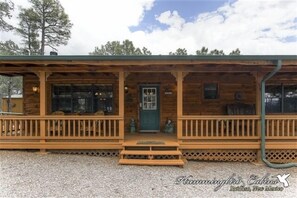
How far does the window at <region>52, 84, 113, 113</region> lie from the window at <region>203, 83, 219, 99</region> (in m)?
3.77

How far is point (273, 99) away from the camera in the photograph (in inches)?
343

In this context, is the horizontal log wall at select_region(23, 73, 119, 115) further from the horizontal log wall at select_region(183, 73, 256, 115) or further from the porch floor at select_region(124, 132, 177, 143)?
the horizontal log wall at select_region(183, 73, 256, 115)

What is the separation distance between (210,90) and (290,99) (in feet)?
10.2

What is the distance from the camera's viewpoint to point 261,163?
21.3ft

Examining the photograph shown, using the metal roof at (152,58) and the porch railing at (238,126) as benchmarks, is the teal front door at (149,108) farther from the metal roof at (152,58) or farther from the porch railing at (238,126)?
the metal roof at (152,58)

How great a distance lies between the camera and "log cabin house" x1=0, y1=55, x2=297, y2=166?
20.1 feet

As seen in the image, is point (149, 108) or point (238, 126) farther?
point (149, 108)

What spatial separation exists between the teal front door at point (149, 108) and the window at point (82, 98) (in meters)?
1.29

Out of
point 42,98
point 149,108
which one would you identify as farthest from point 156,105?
point 42,98

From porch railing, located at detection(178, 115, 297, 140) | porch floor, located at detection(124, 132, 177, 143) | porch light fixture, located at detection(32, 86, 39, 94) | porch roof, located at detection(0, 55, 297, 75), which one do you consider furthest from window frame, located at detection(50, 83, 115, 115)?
porch railing, located at detection(178, 115, 297, 140)

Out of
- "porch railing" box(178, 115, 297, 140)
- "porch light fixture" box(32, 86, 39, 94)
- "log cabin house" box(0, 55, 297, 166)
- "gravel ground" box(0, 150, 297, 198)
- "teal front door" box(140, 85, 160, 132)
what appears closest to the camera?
"gravel ground" box(0, 150, 297, 198)

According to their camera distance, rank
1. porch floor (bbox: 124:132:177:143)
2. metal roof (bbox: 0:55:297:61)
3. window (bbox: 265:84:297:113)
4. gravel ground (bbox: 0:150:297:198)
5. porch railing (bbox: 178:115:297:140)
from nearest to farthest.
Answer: gravel ground (bbox: 0:150:297:198)
metal roof (bbox: 0:55:297:61)
porch railing (bbox: 178:115:297:140)
porch floor (bbox: 124:132:177:143)
window (bbox: 265:84:297:113)

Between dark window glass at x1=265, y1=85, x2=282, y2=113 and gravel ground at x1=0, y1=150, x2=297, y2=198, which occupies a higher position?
dark window glass at x1=265, y1=85, x2=282, y2=113

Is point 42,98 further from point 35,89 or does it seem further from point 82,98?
point 35,89
